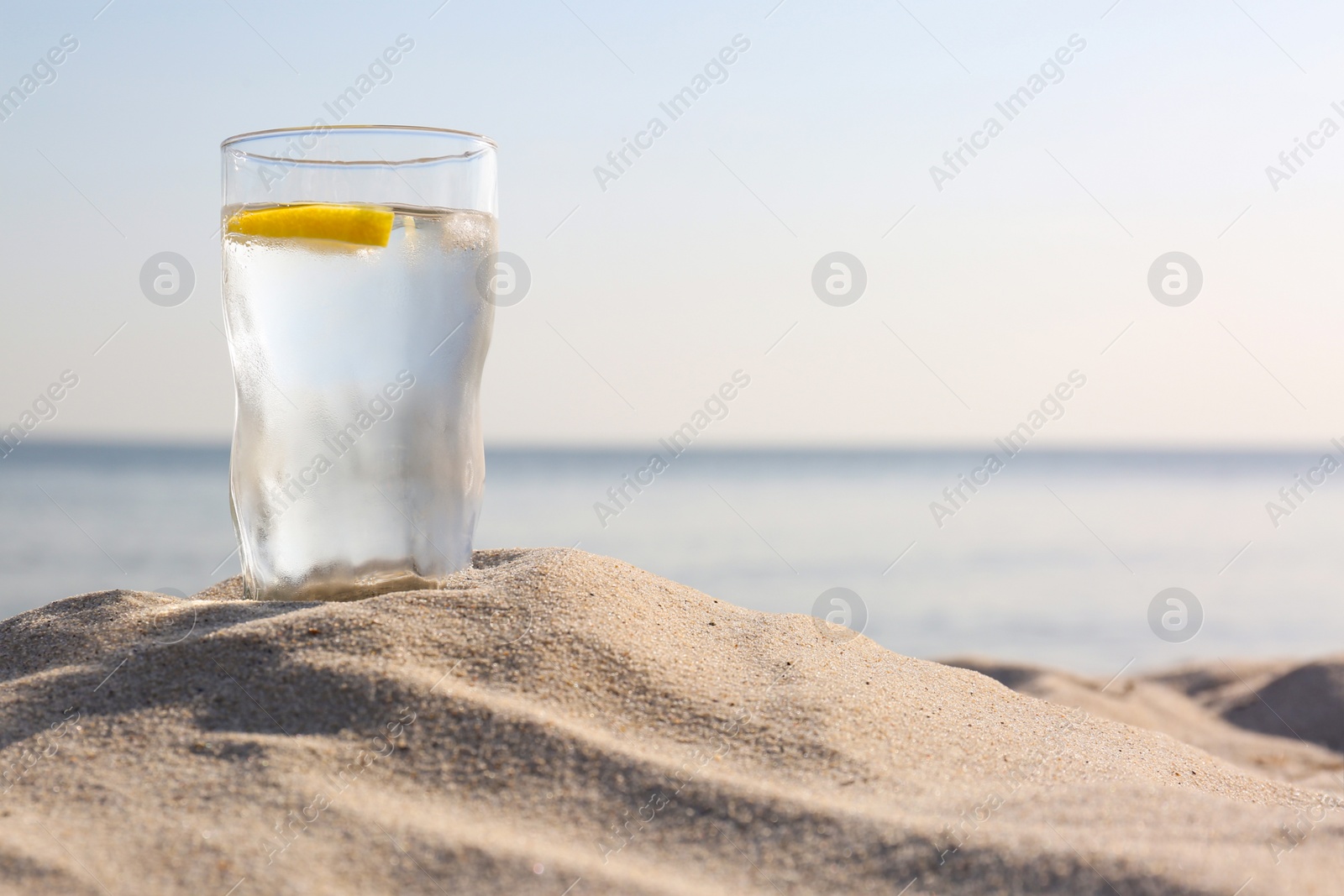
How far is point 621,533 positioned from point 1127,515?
11424mm

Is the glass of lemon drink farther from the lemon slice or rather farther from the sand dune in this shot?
the sand dune

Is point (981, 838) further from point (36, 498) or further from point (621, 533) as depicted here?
point (36, 498)

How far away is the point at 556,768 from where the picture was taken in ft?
5.08

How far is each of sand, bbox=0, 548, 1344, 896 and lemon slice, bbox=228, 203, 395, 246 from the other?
891mm

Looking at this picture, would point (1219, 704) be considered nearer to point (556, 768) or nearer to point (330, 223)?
point (556, 768)

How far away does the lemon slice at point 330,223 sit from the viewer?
7.58 feet

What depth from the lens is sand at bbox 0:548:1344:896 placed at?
129cm

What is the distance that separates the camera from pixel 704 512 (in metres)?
18.0

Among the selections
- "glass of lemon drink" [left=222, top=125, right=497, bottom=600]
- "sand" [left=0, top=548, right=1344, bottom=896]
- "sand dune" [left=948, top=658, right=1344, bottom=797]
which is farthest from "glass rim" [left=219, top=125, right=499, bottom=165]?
"sand dune" [left=948, top=658, right=1344, bottom=797]

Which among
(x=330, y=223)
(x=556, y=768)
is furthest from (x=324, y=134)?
(x=556, y=768)

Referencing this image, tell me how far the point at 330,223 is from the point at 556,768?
1.47 m

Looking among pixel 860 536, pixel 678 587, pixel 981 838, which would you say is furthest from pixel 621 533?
pixel 981 838

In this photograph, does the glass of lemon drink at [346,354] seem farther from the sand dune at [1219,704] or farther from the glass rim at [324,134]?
the sand dune at [1219,704]

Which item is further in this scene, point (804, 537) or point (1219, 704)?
point (804, 537)
